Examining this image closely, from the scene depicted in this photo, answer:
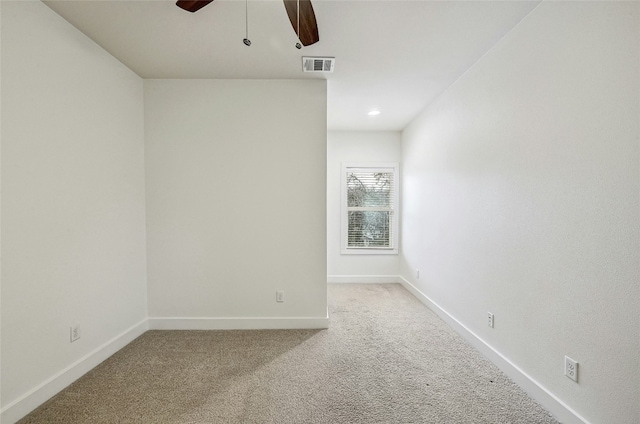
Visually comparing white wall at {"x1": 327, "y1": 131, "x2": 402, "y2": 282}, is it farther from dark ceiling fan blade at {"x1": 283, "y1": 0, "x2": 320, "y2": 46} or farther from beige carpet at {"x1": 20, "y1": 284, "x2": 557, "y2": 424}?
dark ceiling fan blade at {"x1": 283, "y1": 0, "x2": 320, "y2": 46}

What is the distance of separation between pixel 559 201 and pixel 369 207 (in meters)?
3.20

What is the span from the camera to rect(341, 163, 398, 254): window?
15.8 feet

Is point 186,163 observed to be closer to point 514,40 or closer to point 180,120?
Answer: point 180,120

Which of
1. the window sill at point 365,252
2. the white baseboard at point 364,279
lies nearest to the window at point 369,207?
the window sill at point 365,252

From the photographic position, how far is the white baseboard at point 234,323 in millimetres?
2912

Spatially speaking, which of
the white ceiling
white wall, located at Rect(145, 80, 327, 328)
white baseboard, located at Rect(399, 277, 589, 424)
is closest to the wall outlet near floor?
white wall, located at Rect(145, 80, 327, 328)

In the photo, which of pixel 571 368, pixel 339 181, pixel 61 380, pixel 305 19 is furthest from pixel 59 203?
pixel 339 181

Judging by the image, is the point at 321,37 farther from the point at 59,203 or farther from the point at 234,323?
the point at 234,323

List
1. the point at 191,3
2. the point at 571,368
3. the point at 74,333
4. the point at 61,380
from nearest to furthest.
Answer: the point at 191,3, the point at 571,368, the point at 61,380, the point at 74,333

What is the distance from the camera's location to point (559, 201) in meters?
1.67

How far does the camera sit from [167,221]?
2896 mm

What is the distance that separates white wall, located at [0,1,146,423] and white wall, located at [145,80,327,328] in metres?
0.32

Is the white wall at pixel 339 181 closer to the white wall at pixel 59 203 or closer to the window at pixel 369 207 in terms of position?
the window at pixel 369 207

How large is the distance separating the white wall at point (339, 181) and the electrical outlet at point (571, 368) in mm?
3135
